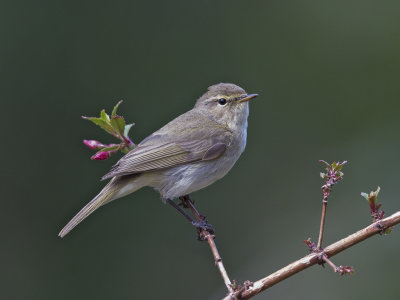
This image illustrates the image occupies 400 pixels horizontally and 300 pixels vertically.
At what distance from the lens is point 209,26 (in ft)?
25.0

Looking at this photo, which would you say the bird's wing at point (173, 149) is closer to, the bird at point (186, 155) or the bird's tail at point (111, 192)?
the bird at point (186, 155)

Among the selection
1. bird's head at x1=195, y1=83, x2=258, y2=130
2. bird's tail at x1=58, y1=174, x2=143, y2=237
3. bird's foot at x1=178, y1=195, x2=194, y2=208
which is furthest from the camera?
bird's head at x1=195, y1=83, x2=258, y2=130

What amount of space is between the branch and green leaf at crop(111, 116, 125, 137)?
1.55m

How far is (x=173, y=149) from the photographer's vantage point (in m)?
4.48

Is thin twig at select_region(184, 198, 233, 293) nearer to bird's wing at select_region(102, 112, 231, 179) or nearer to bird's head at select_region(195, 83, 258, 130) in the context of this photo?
bird's wing at select_region(102, 112, 231, 179)

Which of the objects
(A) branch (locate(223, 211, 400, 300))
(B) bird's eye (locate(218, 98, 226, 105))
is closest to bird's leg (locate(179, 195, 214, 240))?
(B) bird's eye (locate(218, 98, 226, 105))

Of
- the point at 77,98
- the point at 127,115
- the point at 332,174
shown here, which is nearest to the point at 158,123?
the point at 127,115

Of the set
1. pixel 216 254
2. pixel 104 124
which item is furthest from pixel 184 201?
pixel 216 254

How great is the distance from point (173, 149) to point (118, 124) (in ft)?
3.05

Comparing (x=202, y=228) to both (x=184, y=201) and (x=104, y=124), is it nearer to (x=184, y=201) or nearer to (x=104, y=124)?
(x=184, y=201)

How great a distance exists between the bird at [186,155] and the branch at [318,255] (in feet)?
5.89

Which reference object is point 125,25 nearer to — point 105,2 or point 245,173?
point 105,2

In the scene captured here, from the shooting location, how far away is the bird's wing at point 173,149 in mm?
4105

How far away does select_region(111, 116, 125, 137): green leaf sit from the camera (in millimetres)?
3563
